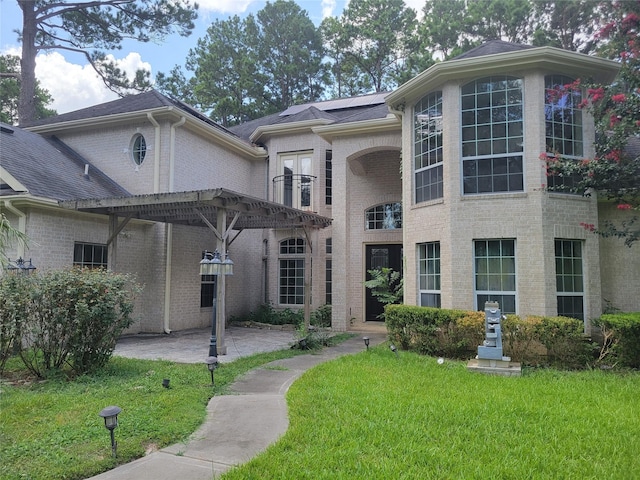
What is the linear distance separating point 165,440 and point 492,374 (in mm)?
4987

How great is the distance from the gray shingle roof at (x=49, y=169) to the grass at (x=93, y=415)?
4317 mm

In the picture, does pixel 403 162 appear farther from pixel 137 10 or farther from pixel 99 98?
pixel 99 98

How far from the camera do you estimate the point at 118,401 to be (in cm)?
528

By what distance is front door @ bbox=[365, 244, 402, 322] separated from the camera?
1341 centimetres

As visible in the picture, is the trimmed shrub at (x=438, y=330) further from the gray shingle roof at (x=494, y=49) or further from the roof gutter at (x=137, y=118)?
the roof gutter at (x=137, y=118)

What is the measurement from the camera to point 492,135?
9008mm

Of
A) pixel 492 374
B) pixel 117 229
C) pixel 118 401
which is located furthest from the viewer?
pixel 117 229

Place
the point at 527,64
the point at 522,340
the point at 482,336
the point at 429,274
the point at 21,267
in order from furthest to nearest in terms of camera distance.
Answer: the point at 429,274, the point at 527,64, the point at 21,267, the point at 482,336, the point at 522,340

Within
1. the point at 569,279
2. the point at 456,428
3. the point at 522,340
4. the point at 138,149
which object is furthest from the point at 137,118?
the point at 569,279

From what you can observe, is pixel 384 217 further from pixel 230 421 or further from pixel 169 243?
pixel 230 421

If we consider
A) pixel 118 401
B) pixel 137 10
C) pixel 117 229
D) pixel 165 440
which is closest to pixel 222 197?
pixel 117 229

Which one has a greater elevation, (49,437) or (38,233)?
(38,233)

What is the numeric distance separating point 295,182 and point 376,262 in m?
3.84

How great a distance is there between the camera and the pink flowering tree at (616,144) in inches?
317
